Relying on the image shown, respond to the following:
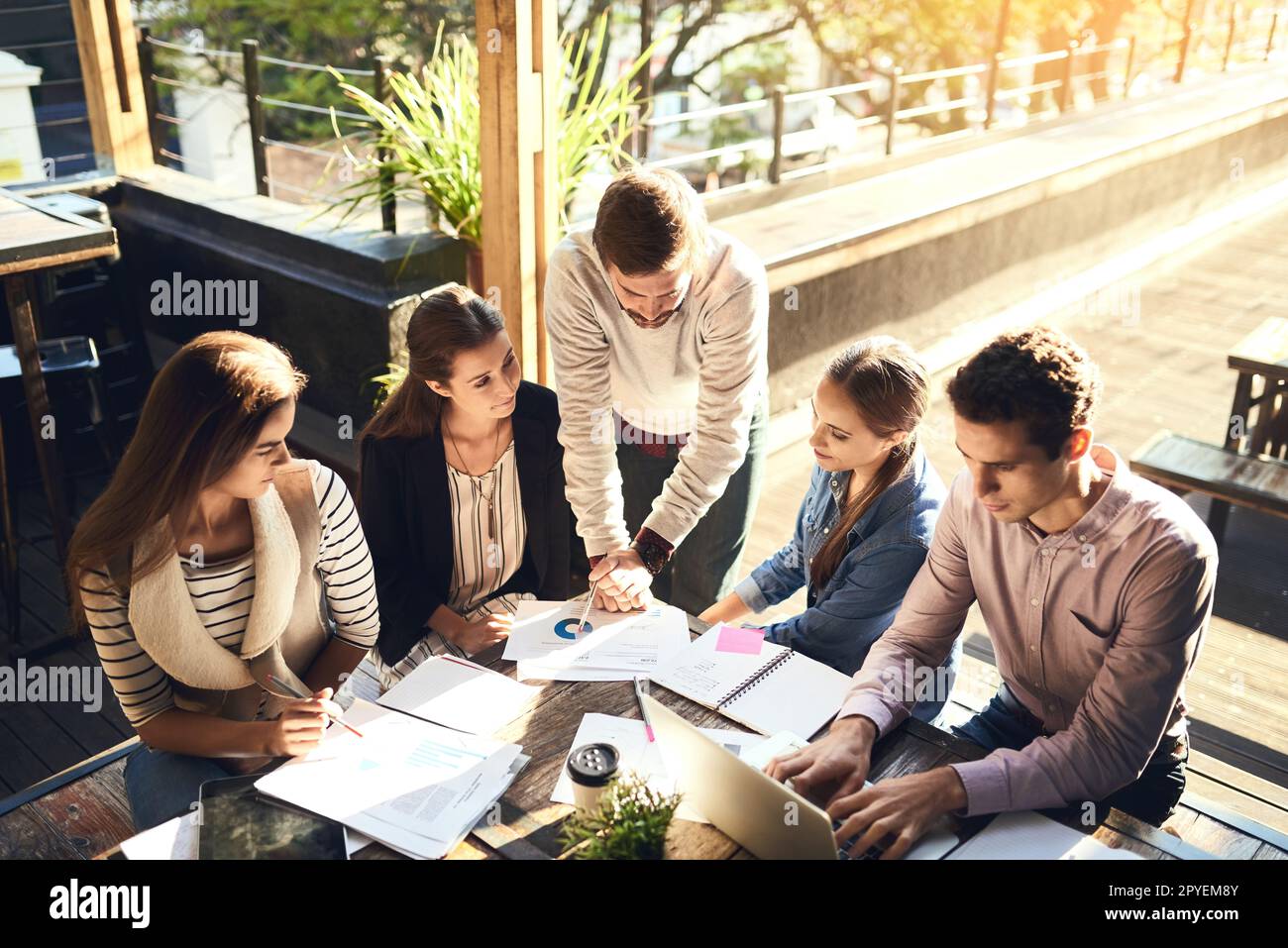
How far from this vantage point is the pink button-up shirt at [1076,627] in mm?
1583

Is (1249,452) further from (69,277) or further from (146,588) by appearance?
(69,277)

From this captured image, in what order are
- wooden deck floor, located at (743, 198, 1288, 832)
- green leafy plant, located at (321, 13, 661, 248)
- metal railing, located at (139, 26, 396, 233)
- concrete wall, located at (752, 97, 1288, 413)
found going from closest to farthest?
1. wooden deck floor, located at (743, 198, 1288, 832)
2. green leafy plant, located at (321, 13, 661, 248)
3. metal railing, located at (139, 26, 396, 233)
4. concrete wall, located at (752, 97, 1288, 413)

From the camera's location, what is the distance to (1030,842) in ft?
4.87

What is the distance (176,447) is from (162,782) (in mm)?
567

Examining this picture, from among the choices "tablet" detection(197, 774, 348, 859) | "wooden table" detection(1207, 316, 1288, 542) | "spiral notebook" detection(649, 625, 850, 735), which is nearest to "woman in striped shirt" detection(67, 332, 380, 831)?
"tablet" detection(197, 774, 348, 859)

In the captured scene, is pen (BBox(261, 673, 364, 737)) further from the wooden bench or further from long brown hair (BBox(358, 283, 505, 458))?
the wooden bench

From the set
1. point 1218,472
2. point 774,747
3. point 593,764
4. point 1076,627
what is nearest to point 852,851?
point 774,747

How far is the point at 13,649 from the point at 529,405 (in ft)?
6.57

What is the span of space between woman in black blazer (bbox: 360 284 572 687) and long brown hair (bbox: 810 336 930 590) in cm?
73

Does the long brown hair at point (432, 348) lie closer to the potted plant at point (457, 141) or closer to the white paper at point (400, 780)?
the white paper at point (400, 780)

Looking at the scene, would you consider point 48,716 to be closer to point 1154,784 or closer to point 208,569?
point 208,569

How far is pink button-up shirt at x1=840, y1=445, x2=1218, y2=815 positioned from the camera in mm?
1583

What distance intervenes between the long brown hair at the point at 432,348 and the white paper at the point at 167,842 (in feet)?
3.39

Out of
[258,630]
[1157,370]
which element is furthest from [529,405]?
[1157,370]
